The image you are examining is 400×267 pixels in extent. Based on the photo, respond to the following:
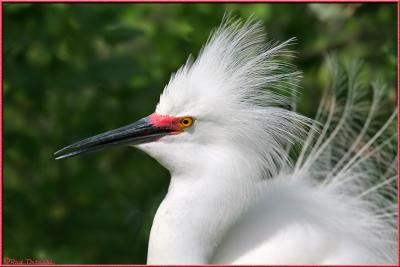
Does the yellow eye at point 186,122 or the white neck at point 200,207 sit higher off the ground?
the yellow eye at point 186,122

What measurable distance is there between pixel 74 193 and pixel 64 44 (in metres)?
0.77

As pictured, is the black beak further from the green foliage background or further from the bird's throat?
the green foliage background

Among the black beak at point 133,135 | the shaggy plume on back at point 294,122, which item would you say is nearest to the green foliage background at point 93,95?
the shaggy plume on back at point 294,122

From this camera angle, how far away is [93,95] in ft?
13.0

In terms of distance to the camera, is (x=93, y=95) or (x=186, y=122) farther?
(x=93, y=95)

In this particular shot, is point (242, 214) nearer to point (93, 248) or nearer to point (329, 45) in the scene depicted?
point (93, 248)

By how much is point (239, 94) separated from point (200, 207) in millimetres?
405

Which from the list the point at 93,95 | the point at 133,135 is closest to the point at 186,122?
the point at 133,135

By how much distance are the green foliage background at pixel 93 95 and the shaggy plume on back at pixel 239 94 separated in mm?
813

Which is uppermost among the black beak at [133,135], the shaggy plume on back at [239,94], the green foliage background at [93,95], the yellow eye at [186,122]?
the shaggy plume on back at [239,94]

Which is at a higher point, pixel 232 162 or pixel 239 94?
pixel 239 94

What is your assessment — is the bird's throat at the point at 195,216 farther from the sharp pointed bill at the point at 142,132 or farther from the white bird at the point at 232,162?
the sharp pointed bill at the point at 142,132

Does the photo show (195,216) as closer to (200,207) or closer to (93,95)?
(200,207)

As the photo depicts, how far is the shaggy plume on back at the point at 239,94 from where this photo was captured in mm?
2393
